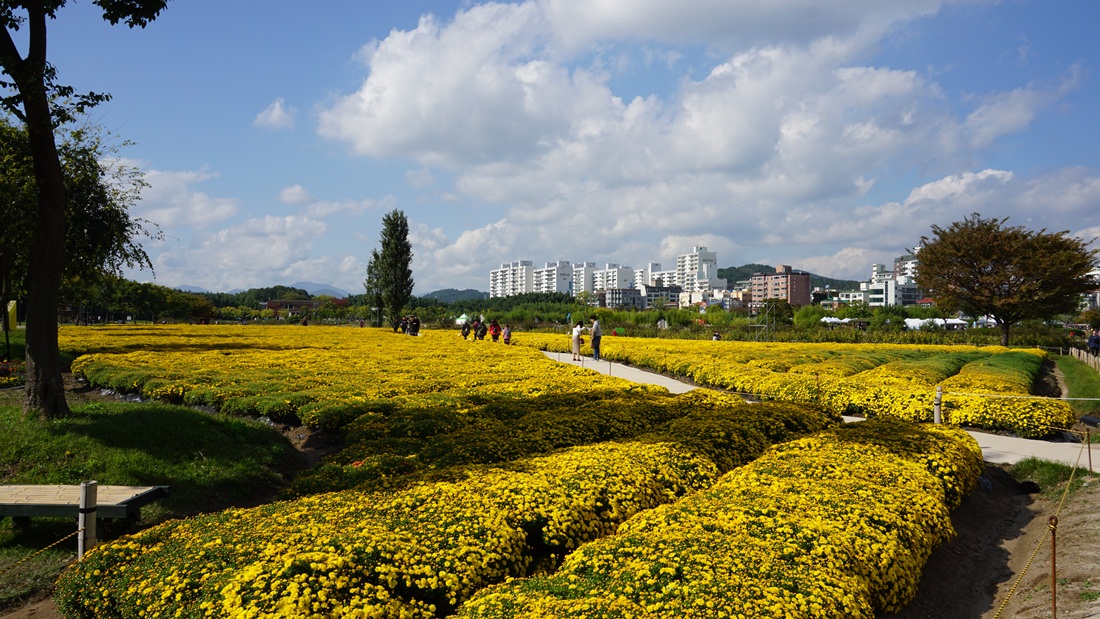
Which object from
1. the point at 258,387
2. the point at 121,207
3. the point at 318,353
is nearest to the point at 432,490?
the point at 258,387

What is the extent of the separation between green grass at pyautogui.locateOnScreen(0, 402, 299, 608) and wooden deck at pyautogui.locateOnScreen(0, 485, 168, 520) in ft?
1.54

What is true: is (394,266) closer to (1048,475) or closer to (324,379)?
(324,379)

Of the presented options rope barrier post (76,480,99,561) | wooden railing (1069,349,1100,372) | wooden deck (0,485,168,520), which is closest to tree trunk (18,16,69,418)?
wooden deck (0,485,168,520)

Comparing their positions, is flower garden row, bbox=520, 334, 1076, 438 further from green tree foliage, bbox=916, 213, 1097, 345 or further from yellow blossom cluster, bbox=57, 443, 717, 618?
green tree foliage, bbox=916, 213, 1097, 345

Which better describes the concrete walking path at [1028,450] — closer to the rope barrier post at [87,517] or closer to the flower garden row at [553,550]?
the flower garden row at [553,550]

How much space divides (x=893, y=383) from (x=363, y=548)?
1669cm

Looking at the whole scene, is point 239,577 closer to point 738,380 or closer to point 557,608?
point 557,608

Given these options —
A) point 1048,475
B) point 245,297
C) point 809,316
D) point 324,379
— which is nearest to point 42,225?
point 324,379

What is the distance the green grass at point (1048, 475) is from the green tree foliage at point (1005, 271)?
1405 inches

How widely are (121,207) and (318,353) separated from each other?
9627 millimetres

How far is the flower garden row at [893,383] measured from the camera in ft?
47.5

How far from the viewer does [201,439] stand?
1057 centimetres

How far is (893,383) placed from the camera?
57.8 ft

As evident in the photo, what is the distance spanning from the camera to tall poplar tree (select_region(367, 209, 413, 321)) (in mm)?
68812
